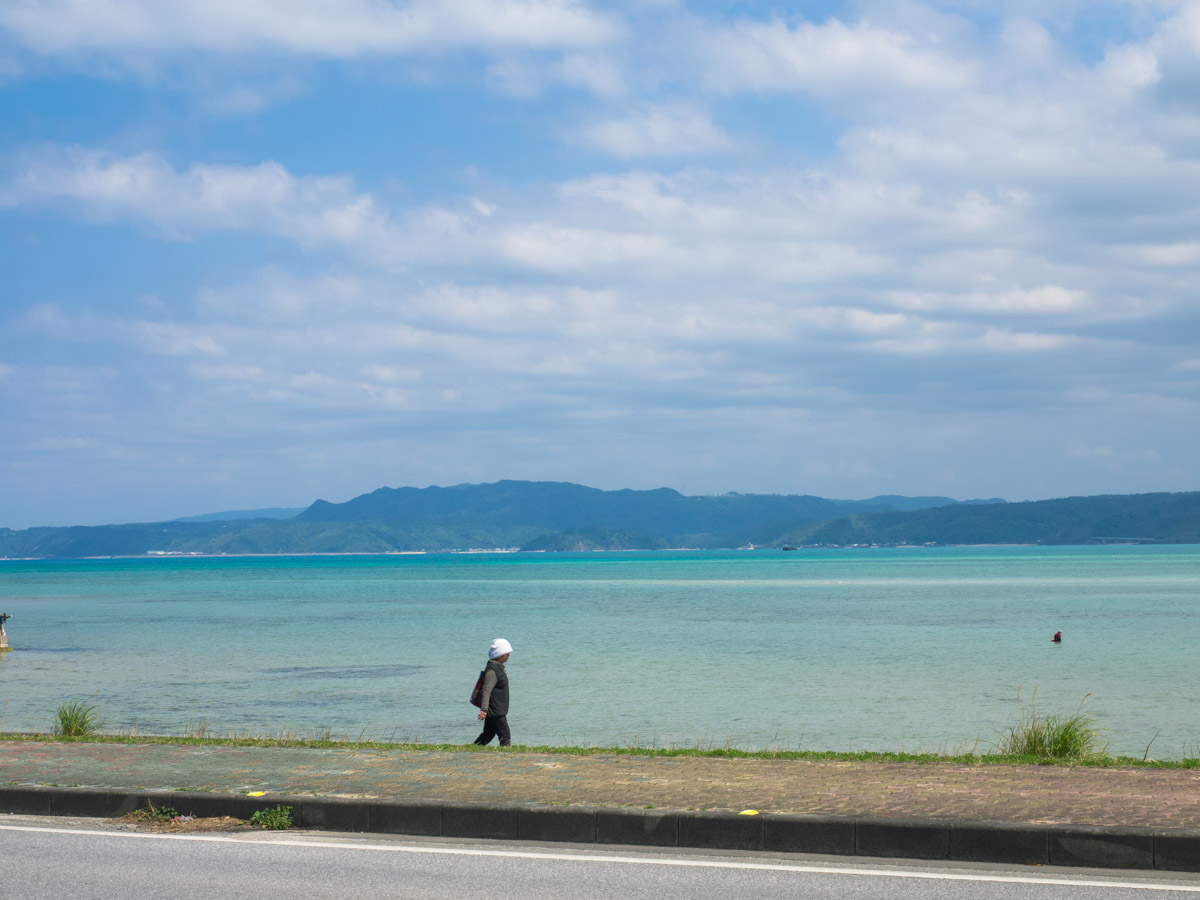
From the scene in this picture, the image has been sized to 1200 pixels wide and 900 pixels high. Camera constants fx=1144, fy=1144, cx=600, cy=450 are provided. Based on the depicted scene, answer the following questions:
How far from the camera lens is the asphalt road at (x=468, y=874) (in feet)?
23.0

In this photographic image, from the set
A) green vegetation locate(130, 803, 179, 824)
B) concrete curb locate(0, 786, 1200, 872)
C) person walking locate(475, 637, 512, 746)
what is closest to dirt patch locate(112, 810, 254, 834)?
green vegetation locate(130, 803, 179, 824)

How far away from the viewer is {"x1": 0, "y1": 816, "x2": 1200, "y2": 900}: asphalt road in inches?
276

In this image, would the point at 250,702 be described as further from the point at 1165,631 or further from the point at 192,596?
the point at 192,596

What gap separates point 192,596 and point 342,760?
8270 cm

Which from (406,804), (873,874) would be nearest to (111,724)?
(406,804)

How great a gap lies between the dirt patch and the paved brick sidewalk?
43cm

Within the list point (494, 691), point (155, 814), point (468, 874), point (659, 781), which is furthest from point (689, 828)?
point (494, 691)

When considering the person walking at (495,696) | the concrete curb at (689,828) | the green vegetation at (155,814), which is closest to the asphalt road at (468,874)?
the concrete curb at (689,828)

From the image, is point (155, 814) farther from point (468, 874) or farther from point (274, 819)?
point (468, 874)

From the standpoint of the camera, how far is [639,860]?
26.2 ft

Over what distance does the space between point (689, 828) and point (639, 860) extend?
24.0 inches

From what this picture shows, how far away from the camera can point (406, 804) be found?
29.5 ft

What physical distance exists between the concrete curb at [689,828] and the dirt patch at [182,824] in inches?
4.4

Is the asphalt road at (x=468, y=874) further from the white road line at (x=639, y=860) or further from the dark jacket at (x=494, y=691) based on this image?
the dark jacket at (x=494, y=691)
